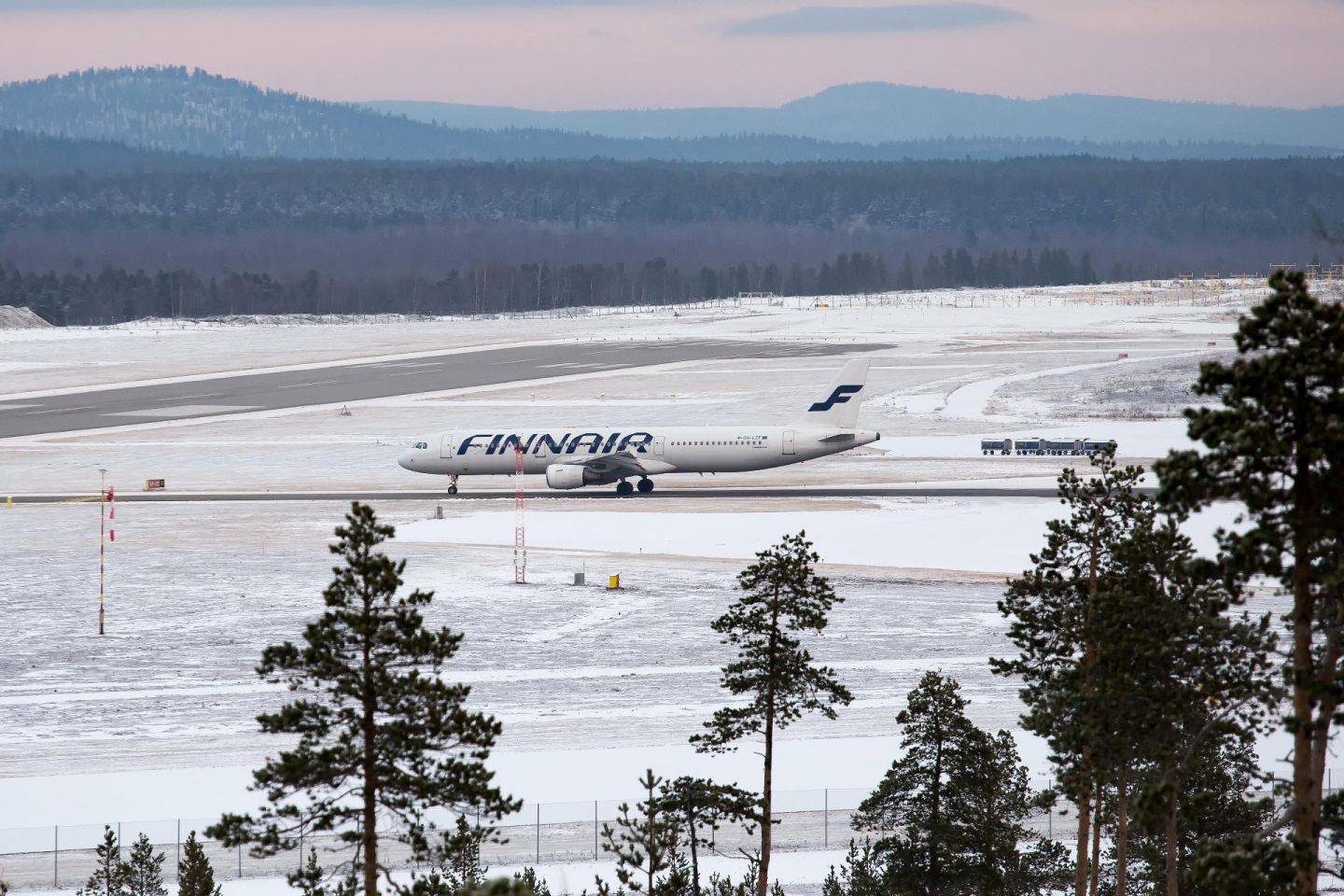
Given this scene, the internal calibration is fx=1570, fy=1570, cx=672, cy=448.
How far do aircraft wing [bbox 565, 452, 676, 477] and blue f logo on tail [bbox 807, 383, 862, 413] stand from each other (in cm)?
991

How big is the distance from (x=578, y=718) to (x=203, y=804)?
12094mm

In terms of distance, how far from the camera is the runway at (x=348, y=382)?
133375 mm

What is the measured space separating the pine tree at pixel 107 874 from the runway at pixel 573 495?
54857 mm

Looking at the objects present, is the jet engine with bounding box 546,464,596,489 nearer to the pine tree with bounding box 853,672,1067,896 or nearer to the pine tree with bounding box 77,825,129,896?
the pine tree with bounding box 77,825,129,896

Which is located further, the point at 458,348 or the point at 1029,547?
the point at 458,348

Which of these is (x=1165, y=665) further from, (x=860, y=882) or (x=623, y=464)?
(x=623, y=464)

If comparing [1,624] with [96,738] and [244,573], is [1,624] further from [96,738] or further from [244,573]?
[96,738]

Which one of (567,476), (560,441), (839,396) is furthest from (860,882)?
(560,441)

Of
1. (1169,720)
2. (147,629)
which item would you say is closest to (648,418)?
(147,629)

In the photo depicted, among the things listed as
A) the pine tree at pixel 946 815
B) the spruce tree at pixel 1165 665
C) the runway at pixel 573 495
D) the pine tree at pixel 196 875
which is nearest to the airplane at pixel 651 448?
the runway at pixel 573 495

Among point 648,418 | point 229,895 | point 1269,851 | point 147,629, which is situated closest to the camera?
point 1269,851

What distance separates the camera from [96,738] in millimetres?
46250

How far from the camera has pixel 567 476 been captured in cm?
9225

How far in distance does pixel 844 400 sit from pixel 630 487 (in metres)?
13.8
